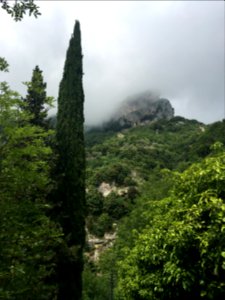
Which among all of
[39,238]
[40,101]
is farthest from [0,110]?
[40,101]

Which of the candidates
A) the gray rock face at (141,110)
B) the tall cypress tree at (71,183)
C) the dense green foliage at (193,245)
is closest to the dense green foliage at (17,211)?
the dense green foliage at (193,245)

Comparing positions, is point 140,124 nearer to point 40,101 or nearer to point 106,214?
point 106,214

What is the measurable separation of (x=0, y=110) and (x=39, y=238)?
3.17 metres

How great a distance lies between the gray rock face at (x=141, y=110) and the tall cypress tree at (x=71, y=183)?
123995mm

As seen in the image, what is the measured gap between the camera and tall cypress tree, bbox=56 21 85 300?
61.4 ft

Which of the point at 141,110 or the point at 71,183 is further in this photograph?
the point at 141,110

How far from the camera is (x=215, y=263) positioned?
609 centimetres

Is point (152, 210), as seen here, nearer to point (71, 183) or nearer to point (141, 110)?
point (71, 183)

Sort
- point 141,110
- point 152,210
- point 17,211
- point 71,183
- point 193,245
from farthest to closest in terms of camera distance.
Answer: point 141,110 → point 71,183 → point 152,210 → point 17,211 → point 193,245

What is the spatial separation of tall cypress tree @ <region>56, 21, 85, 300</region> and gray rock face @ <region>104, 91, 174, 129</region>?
124 m

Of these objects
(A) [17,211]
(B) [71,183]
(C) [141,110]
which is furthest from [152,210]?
(C) [141,110]

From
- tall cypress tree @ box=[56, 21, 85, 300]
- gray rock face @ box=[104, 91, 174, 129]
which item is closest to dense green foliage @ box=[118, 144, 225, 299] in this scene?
tall cypress tree @ box=[56, 21, 85, 300]

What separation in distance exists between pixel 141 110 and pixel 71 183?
137 m

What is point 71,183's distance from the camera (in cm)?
1998
